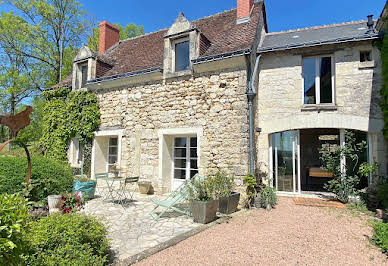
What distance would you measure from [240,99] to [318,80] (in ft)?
9.58

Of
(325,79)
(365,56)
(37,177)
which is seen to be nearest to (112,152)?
(37,177)

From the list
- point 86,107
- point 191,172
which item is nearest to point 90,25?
point 86,107

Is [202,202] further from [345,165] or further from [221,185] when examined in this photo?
[345,165]

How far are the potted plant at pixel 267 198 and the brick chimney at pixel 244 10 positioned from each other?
5.98 meters

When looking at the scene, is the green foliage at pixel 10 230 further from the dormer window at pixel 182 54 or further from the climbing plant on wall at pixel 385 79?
the climbing plant on wall at pixel 385 79

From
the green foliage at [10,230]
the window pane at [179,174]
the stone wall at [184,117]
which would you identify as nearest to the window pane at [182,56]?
the stone wall at [184,117]

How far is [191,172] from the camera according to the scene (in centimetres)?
775

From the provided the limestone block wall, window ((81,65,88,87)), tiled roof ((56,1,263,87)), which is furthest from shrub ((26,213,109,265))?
window ((81,65,88,87))

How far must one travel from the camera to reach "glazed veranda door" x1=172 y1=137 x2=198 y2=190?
775 cm

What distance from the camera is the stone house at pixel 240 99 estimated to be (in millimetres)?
6660

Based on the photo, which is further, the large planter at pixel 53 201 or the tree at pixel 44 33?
the tree at pixel 44 33

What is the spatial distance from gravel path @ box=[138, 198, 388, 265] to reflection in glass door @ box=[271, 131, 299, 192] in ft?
6.52

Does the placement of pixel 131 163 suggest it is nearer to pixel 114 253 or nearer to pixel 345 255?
pixel 114 253

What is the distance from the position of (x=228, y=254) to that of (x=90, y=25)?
20245 mm
